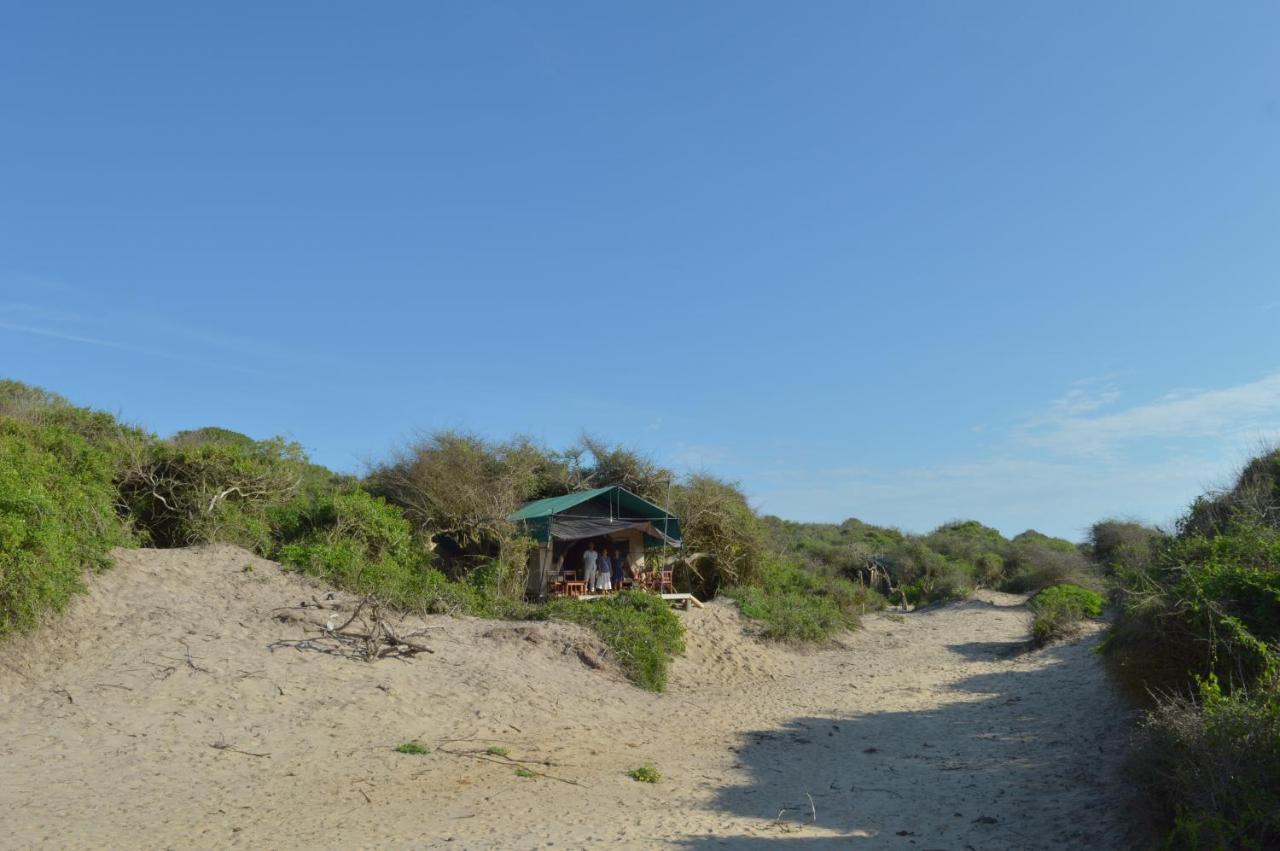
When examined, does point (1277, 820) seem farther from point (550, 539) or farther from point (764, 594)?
point (764, 594)

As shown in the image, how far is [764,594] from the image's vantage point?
23.4 m

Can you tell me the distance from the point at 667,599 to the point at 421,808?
1188 cm

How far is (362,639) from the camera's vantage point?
1322 cm

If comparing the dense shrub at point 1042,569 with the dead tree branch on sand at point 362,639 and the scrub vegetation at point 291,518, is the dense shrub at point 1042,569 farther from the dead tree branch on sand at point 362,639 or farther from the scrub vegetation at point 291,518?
the dead tree branch on sand at point 362,639

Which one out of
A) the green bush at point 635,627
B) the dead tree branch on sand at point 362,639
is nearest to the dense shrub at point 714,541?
the green bush at point 635,627

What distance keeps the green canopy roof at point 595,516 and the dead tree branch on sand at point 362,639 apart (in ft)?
21.2

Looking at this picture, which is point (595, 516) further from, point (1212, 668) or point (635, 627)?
point (1212, 668)

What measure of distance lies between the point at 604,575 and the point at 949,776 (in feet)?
37.8

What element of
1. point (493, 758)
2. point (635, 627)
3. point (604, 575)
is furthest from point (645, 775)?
point (604, 575)

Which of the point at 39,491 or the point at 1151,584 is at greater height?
the point at 39,491

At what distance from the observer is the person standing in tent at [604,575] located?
20.8 meters

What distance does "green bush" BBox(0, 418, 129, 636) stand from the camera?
10.7 metres

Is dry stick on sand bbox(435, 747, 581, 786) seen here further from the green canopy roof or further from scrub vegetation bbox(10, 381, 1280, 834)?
the green canopy roof

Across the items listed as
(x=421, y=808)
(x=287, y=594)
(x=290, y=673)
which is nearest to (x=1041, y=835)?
(x=421, y=808)
